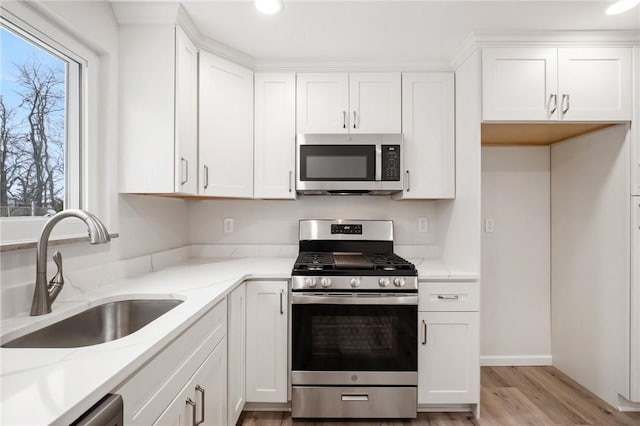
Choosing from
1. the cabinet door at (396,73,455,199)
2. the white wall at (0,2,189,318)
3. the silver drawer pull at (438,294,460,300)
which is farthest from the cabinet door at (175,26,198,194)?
the silver drawer pull at (438,294,460,300)

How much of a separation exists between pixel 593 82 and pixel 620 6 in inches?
16.3

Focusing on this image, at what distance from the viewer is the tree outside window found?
1244 millimetres

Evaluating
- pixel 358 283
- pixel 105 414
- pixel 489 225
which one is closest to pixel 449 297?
pixel 358 283

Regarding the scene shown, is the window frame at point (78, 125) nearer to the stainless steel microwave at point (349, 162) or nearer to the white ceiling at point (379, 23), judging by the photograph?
the white ceiling at point (379, 23)

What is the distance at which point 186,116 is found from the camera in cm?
186

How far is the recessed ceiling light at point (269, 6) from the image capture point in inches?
65.0

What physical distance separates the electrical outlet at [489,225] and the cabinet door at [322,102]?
1376 mm

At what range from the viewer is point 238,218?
2654 millimetres

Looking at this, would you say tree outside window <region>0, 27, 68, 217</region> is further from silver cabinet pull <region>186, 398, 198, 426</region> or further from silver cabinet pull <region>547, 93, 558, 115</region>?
silver cabinet pull <region>547, 93, 558, 115</region>

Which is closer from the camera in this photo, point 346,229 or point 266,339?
point 266,339

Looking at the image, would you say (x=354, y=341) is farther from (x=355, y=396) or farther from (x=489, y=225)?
(x=489, y=225)

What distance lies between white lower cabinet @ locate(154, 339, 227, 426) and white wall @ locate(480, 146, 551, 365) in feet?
6.88

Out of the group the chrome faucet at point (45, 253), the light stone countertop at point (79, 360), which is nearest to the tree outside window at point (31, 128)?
the chrome faucet at point (45, 253)

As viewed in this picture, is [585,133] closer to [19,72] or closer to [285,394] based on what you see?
[285,394]
